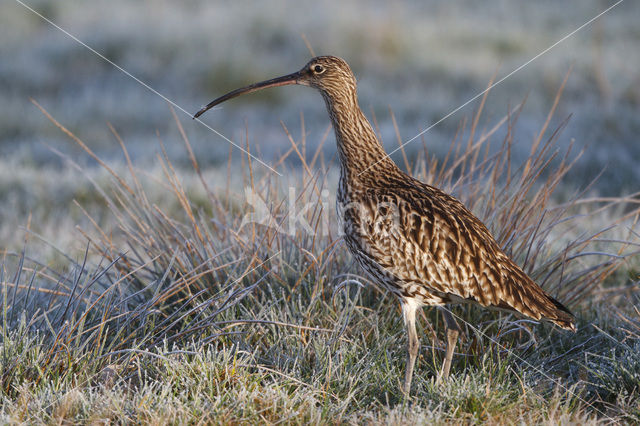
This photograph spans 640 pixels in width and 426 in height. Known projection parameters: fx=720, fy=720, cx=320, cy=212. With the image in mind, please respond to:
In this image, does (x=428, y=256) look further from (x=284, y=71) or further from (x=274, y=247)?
(x=284, y=71)

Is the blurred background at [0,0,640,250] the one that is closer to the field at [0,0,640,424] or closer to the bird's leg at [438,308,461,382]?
the field at [0,0,640,424]

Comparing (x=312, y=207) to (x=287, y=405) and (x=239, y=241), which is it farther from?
(x=287, y=405)

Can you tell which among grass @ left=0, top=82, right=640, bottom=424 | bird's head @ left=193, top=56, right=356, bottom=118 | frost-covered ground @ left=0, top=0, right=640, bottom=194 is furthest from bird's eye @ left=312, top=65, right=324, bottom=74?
frost-covered ground @ left=0, top=0, right=640, bottom=194

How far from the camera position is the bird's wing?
137 inches

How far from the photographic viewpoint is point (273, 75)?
43.8ft

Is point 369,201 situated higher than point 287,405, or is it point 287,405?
point 369,201

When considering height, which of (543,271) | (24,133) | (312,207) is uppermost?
(312,207)

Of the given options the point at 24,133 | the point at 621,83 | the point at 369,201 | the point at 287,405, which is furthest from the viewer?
the point at 621,83

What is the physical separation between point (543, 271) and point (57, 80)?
12.3m

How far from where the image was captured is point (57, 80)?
14234 millimetres

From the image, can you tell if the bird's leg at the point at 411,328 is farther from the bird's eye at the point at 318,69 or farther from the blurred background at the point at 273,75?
the blurred background at the point at 273,75

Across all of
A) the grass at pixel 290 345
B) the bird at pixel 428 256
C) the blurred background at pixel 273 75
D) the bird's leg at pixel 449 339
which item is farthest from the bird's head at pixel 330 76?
the blurred background at pixel 273 75

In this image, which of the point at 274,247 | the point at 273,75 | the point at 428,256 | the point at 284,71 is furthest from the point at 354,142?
the point at 284,71

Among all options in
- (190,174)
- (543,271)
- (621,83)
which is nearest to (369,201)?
(543,271)
